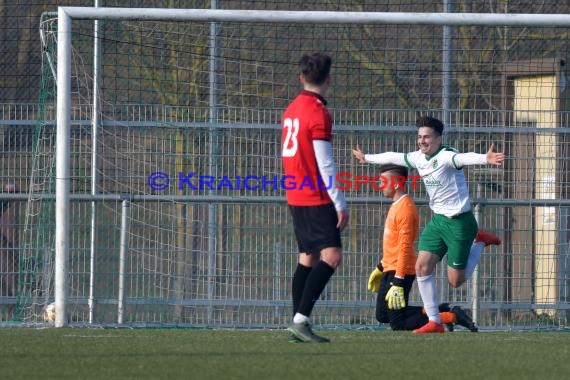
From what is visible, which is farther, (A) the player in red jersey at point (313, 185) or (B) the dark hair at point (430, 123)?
(B) the dark hair at point (430, 123)

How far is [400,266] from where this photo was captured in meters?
10.2

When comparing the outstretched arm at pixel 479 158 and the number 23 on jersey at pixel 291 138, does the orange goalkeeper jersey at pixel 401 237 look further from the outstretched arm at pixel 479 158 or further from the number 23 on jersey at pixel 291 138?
the number 23 on jersey at pixel 291 138

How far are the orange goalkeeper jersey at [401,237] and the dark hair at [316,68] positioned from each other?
233 centimetres

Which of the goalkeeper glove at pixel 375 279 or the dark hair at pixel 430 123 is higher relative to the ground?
the dark hair at pixel 430 123

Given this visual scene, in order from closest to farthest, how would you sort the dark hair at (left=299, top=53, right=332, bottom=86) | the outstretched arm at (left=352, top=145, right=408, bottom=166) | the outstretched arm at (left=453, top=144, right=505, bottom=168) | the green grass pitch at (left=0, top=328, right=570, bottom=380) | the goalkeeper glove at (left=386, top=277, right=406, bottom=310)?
the green grass pitch at (left=0, top=328, right=570, bottom=380), the dark hair at (left=299, top=53, right=332, bottom=86), the outstretched arm at (left=453, top=144, right=505, bottom=168), the goalkeeper glove at (left=386, top=277, right=406, bottom=310), the outstretched arm at (left=352, top=145, right=408, bottom=166)

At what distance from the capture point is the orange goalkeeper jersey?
10.2 metres

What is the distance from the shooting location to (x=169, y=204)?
11.9 meters

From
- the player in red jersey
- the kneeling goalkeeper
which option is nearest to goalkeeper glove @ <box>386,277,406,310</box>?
the kneeling goalkeeper

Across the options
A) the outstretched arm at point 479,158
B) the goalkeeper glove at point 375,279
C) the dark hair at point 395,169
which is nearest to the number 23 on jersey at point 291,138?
the outstretched arm at point 479,158

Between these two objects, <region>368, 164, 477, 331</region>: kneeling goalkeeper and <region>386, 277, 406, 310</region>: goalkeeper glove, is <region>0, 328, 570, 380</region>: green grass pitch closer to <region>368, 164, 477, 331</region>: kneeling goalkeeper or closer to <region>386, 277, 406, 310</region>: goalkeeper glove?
<region>386, 277, 406, 310</region>: goalkeeper glove

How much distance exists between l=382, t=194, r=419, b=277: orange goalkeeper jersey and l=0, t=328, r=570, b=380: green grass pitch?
82cm

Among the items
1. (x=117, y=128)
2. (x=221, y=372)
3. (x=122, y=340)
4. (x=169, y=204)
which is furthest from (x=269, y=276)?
(x=221, y=372)

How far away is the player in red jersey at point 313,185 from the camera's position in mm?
8195

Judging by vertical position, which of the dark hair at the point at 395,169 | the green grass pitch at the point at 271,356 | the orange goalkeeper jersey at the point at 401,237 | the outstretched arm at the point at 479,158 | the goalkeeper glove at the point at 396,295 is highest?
the outstretched arm at the point at 479,158
